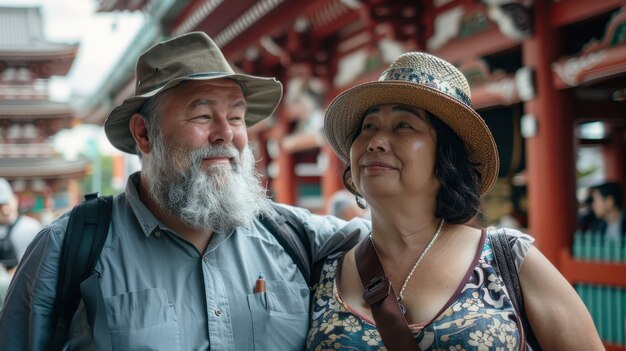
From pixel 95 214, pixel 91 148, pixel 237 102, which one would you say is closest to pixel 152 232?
pixel 95 214

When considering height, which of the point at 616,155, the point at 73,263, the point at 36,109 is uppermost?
the point at 36,109

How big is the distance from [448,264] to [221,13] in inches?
253

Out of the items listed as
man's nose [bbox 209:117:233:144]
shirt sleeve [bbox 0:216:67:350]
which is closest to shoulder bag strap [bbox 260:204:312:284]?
man's nose [bbox 209:117:233:144]

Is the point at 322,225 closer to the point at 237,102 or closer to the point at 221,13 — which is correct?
the point at 237,102

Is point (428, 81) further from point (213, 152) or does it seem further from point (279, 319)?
point (279, 319)

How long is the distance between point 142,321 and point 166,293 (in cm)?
12

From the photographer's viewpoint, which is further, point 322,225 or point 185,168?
point 322,225

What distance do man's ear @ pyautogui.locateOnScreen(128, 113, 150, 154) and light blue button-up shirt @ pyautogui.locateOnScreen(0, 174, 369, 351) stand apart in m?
0.19

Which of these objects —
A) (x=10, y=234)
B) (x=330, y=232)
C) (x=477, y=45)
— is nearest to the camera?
(x=330, y=232)

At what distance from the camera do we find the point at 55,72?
24453mm

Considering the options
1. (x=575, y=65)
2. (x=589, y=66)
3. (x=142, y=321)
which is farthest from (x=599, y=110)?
(x=142, y=321)

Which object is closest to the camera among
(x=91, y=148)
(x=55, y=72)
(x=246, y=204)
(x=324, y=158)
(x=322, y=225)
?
(x=246, y=204)

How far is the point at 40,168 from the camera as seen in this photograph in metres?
22.8

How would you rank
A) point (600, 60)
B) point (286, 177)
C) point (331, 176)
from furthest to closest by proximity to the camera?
point (286, 177), point (331, 176), point (600, 60)
